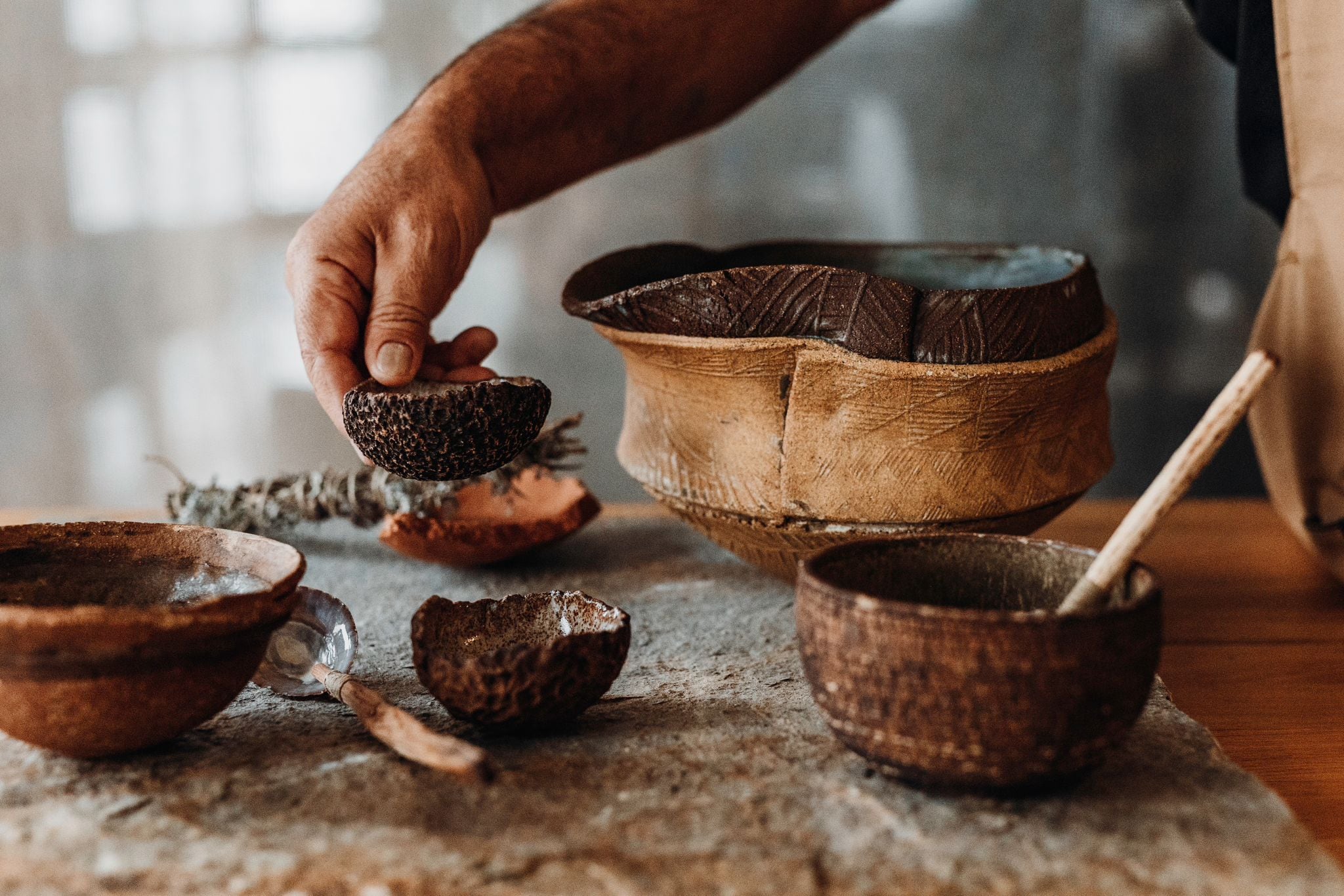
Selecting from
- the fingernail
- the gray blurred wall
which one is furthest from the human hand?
the gray blurred wall

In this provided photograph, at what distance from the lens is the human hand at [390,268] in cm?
108

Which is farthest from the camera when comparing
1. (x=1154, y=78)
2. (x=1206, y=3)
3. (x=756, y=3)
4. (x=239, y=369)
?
(x=239, y=369)

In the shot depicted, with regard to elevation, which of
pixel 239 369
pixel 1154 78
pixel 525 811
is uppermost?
pixel 1154 78

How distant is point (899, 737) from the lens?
0.71 metres

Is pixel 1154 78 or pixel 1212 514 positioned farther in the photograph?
pixel 1154 78

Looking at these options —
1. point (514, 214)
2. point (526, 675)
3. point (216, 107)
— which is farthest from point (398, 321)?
point (216, 107)

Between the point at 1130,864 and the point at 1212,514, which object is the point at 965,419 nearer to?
the point at 1130,864

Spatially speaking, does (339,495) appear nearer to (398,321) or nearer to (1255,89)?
(398,321)

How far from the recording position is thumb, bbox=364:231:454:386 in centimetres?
102

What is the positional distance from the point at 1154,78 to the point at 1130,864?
1894mm

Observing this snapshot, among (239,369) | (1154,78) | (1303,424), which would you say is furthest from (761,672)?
(239,369)

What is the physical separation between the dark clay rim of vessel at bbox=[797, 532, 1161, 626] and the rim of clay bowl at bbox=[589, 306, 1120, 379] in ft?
0.61

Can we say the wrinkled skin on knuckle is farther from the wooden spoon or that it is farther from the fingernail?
the wooden spoon

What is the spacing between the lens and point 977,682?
2.21ft
